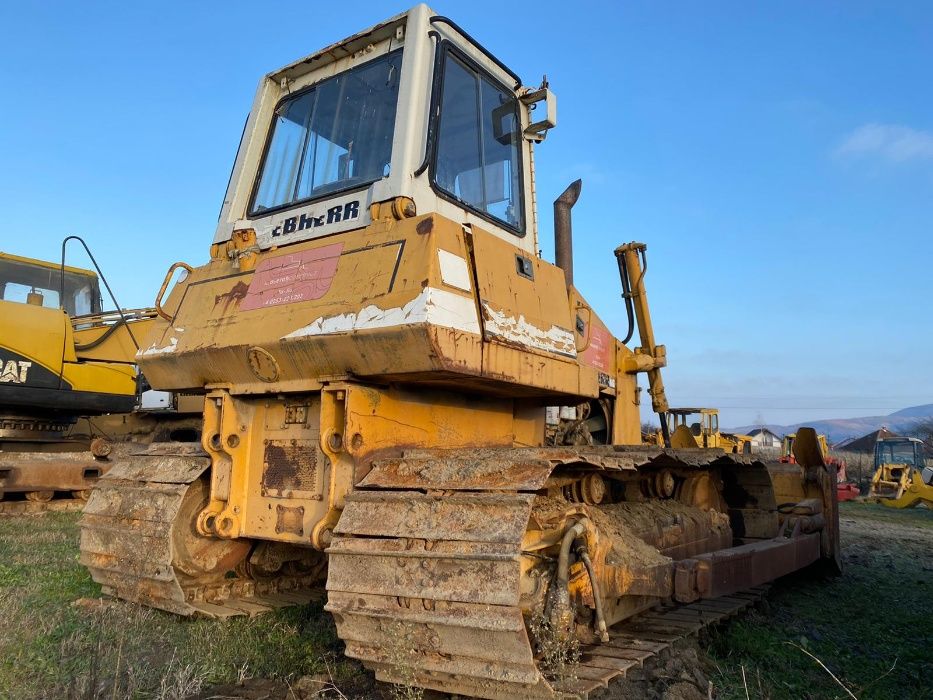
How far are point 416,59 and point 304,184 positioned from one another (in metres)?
1.07

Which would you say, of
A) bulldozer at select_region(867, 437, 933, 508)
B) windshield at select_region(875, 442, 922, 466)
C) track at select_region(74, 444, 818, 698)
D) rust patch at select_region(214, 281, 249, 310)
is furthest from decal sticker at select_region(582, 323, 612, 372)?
windshield at select_region(875, 442, 922, 466)

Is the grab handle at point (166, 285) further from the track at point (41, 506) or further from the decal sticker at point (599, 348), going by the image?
the track at point (41, 506)

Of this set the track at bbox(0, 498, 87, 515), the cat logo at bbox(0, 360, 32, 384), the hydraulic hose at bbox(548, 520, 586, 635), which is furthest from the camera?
the track at bbox(0, 498, 87, 515)

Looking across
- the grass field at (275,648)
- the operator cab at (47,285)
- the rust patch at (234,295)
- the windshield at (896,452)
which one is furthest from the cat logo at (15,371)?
the windshield at (896,452)

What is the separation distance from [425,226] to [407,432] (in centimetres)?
114

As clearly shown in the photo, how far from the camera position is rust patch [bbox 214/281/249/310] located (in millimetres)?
4414

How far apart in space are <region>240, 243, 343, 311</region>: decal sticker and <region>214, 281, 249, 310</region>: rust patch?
5 cm

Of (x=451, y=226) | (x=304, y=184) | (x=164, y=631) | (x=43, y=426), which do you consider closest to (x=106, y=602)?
(x=164, y=631)

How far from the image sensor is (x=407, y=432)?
13.7 ft

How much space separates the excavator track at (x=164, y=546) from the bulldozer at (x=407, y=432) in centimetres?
2

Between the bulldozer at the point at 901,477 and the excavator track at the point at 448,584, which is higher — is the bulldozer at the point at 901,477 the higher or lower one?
the higher one

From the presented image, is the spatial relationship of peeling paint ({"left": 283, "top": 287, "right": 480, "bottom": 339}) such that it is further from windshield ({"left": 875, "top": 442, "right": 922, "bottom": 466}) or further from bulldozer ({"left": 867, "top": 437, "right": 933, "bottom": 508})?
windshield ({"left": 875, "top": 442, "right": 922, "bottom": 466})

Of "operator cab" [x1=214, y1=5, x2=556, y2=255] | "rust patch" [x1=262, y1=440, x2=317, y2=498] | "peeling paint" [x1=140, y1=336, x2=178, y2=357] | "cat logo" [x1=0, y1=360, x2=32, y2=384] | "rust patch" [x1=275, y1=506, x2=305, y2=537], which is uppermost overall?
"operator cab" [x1=214, y1=5, x2=556, y2=255]

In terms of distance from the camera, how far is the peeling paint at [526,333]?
389 centimetres
